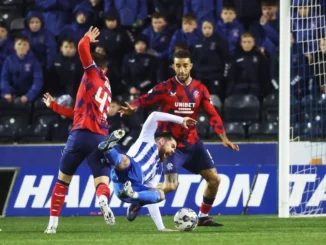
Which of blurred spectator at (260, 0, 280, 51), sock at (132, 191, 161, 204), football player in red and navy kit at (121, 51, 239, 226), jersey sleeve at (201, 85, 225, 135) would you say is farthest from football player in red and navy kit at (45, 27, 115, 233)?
blurred spectator at (260, 0, 280, 51)

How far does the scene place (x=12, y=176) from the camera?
54.0ft

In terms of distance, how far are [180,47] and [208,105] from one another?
3.80m

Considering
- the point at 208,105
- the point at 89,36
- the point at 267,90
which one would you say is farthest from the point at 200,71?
the point at 89,36

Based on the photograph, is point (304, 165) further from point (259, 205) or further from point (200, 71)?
point (200, 71)

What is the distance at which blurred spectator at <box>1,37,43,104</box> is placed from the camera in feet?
60.9

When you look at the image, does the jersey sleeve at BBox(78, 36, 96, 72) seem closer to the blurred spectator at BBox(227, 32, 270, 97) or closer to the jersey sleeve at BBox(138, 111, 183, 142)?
the jersey sleeve at BBox(138, 111, 183, 142)

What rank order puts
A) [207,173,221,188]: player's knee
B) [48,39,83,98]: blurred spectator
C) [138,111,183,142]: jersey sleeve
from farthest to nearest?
[48,39,83,98]: blurred spectator < [207,173,221,188]: player's knee < [138,111,183,142]: jersey sleeve

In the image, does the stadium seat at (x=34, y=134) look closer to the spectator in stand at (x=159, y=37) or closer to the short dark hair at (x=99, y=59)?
the spectator in stand at (x=159, y=37)

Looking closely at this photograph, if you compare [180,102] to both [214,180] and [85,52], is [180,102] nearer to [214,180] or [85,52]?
[214,180]

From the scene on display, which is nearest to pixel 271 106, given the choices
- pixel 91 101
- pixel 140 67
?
pixel 140 67

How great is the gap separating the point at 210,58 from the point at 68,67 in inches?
98.3

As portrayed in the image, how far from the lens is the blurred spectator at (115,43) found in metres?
18.6

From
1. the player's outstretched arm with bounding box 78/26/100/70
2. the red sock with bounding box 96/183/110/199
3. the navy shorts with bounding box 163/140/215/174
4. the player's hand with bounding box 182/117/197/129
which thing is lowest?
the navy shorts with bounding box 163/140/215/174

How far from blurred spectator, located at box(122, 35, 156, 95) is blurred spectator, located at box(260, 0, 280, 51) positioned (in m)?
2.05
